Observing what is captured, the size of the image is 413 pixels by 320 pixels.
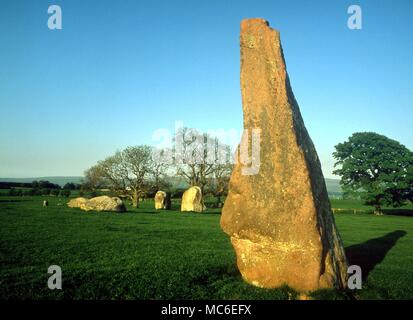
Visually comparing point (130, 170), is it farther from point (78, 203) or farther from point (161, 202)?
point (78, 203)

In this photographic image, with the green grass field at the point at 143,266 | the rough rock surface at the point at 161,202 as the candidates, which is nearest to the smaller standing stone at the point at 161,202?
the rough rock surface at the point at 161,202

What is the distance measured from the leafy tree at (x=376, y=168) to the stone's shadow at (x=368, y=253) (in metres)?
39.4

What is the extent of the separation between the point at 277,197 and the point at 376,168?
61.5m

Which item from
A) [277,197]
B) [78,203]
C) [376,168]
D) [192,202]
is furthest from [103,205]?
[376,168]

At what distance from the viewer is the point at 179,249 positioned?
17.0 metres

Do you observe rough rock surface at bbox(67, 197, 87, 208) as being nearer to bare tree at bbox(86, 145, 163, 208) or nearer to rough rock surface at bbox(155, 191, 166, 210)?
rough rock surface at bbox(155, 191, 166, 210)

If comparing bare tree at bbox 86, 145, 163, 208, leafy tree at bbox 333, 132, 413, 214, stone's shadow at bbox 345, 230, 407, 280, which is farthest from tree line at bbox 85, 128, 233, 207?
stone's shadow at bbox 345, 230, 407, 280

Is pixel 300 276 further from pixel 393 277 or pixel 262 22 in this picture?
pixel 262 22

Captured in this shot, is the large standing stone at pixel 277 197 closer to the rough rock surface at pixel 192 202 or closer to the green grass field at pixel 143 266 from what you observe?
the green grass field at pixel 143 266

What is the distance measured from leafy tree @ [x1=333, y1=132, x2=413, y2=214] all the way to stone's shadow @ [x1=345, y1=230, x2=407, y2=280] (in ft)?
129

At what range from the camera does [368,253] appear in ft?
60.5

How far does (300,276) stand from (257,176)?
3.26 meters

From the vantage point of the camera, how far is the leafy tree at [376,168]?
197 feet
